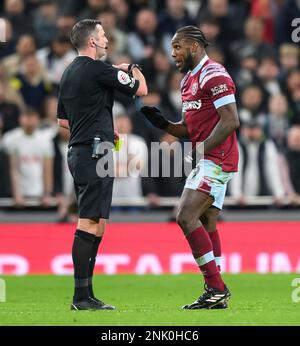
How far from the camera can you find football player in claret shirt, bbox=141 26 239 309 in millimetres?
8961

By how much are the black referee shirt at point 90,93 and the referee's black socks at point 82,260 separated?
862mm

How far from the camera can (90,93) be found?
908cm

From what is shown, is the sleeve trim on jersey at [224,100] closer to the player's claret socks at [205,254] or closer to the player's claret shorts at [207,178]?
the player's claret shorts at [207,178]

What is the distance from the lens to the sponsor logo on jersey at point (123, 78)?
9000 millimetres

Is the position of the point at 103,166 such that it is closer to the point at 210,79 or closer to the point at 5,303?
the point at 210,79

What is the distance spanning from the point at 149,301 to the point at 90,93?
7.74 feet

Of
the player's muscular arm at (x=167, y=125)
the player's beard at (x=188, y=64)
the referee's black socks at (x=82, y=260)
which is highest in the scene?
the player's beard at (x=188, y=64)

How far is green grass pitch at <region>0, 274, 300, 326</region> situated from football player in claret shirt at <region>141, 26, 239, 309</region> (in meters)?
0.46

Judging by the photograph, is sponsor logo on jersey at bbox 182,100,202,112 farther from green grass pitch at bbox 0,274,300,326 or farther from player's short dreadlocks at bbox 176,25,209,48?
green grass pitch at bbox 0,274,300,326

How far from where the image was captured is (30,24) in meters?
17.0
